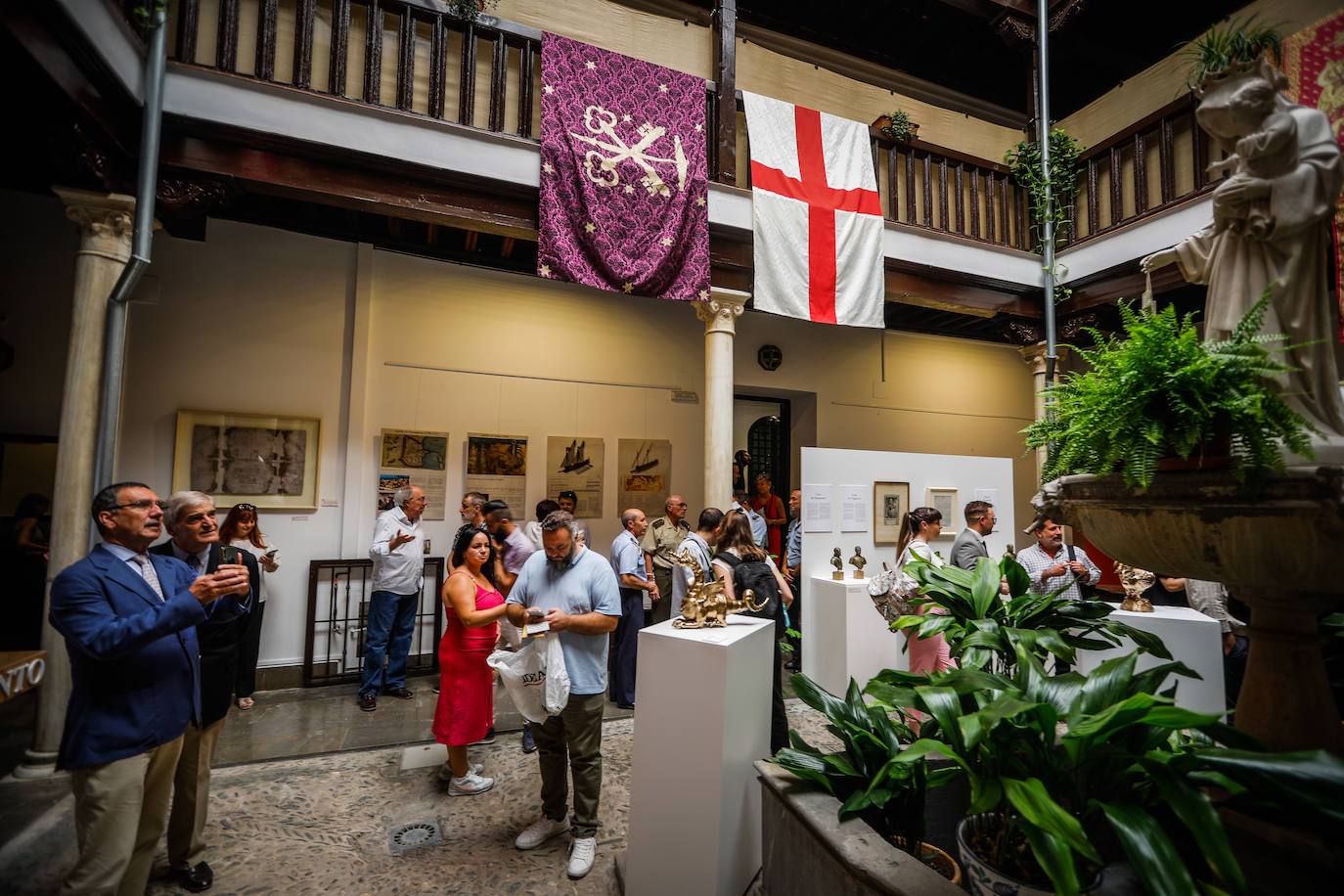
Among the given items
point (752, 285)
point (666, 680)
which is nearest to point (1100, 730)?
point (666, 680)

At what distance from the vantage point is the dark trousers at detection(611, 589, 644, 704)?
5.10 m

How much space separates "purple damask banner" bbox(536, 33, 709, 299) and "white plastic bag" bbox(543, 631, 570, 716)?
114 inches

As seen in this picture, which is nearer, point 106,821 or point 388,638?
point 106,821

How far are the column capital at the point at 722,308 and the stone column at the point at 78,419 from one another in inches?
161

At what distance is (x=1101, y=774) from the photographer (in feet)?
5.65

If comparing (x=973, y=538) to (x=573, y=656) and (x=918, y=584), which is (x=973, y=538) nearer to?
(x=918, y=584)

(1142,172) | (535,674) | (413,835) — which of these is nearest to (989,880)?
(535,674)

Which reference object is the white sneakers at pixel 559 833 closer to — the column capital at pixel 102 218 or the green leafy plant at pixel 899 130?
the column capital at pixel 102 218

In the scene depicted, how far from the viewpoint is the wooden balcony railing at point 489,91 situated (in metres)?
4.20

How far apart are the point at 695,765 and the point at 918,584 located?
66.4 inches

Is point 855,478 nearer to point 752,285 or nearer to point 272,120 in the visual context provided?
point 752,285

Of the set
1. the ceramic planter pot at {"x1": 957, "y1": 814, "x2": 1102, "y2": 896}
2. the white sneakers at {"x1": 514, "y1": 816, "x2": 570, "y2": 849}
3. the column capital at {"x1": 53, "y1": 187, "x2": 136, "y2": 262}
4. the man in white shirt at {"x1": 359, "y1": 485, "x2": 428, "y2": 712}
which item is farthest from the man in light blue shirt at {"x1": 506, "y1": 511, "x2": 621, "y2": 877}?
the column capital at {"x1": 53, "y1": 187, "x2": 136, "y2": 262}

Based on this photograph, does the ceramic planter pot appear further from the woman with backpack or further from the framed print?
the framed print

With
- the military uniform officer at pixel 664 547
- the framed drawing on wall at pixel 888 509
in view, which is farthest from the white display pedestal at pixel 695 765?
the framed drawing on wall at pixel 888 509
